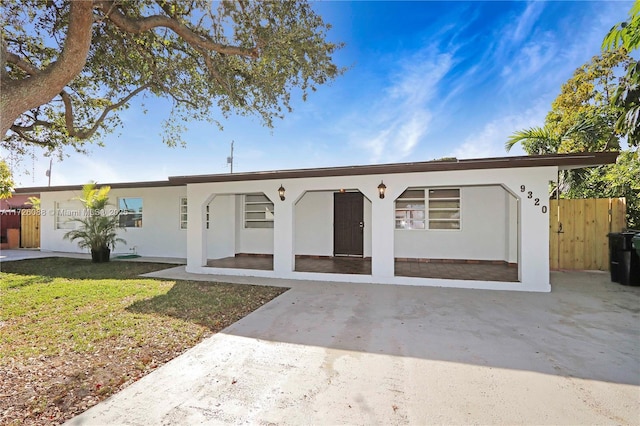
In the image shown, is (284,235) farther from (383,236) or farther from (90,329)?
(90,329)

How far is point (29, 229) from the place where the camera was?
46.5 feet

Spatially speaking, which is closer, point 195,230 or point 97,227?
point 195,230

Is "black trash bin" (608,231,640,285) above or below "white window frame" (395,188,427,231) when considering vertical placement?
below

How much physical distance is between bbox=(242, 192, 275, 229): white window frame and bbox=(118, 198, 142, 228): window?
4.43 metres

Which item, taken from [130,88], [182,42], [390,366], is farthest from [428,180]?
[130,88]

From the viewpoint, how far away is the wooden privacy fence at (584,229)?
7.95m

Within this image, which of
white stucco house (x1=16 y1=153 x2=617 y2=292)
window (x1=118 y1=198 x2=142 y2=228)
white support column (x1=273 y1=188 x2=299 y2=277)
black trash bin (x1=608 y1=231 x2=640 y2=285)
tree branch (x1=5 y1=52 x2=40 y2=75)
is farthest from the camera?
window (x1=118 y1=198 x2=142 y2=228)

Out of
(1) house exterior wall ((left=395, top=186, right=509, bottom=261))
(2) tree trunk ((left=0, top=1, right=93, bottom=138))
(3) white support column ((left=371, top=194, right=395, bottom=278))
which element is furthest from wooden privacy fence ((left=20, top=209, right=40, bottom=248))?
(1) house exterior wall ((left=395, top=186, right=509, bottom=261))

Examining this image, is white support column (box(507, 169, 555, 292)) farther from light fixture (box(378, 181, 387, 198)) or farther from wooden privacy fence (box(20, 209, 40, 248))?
wooden privacy fence (box(20, 209, 40, 248))

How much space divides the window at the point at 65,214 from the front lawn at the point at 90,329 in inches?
222

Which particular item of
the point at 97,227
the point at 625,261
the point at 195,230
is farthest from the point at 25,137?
the point at 625,261

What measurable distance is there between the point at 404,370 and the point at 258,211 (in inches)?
351

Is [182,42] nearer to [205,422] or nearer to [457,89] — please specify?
[205,422]

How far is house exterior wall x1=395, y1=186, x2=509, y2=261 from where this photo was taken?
29.7 feet
